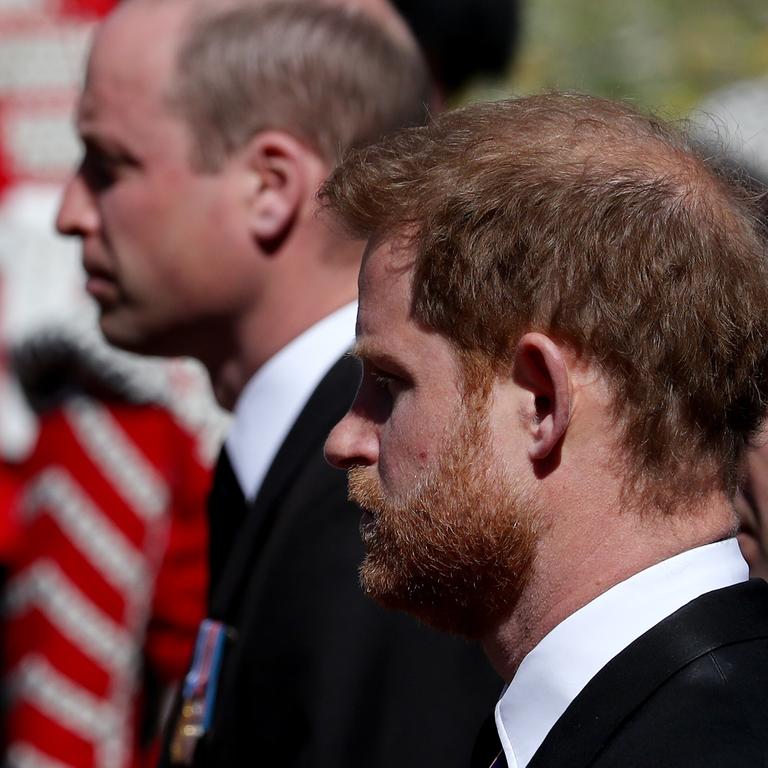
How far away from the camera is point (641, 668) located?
1189mm

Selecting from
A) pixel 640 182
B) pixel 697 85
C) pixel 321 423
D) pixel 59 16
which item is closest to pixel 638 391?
pixel 640 182

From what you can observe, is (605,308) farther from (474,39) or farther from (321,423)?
(474,39)

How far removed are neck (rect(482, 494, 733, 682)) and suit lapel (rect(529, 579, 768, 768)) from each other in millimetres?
75

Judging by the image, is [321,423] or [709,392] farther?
[321,423]

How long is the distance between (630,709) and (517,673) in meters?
0.15

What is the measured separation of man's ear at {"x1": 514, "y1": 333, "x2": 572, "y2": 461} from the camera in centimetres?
126

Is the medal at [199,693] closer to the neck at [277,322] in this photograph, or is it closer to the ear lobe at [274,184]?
the neck at [277,322]

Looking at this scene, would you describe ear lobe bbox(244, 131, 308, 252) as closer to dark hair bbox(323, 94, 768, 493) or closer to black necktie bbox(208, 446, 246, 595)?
black necktie bbox(208, 446, 246, 595)

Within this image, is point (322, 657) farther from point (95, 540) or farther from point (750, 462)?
point (95, 540)

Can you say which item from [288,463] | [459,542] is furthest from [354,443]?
[288,463]

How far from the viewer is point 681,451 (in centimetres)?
130

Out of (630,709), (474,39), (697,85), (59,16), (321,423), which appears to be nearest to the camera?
(630,709)

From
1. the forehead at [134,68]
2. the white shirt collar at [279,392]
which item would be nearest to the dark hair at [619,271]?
the white shirt collar at [279,392]

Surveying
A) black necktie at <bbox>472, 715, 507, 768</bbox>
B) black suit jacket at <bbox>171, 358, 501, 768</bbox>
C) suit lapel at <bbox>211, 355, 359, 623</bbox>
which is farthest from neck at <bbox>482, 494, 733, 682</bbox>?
suit lapel at <bbox>211, 355, 359, 623</bbox>
